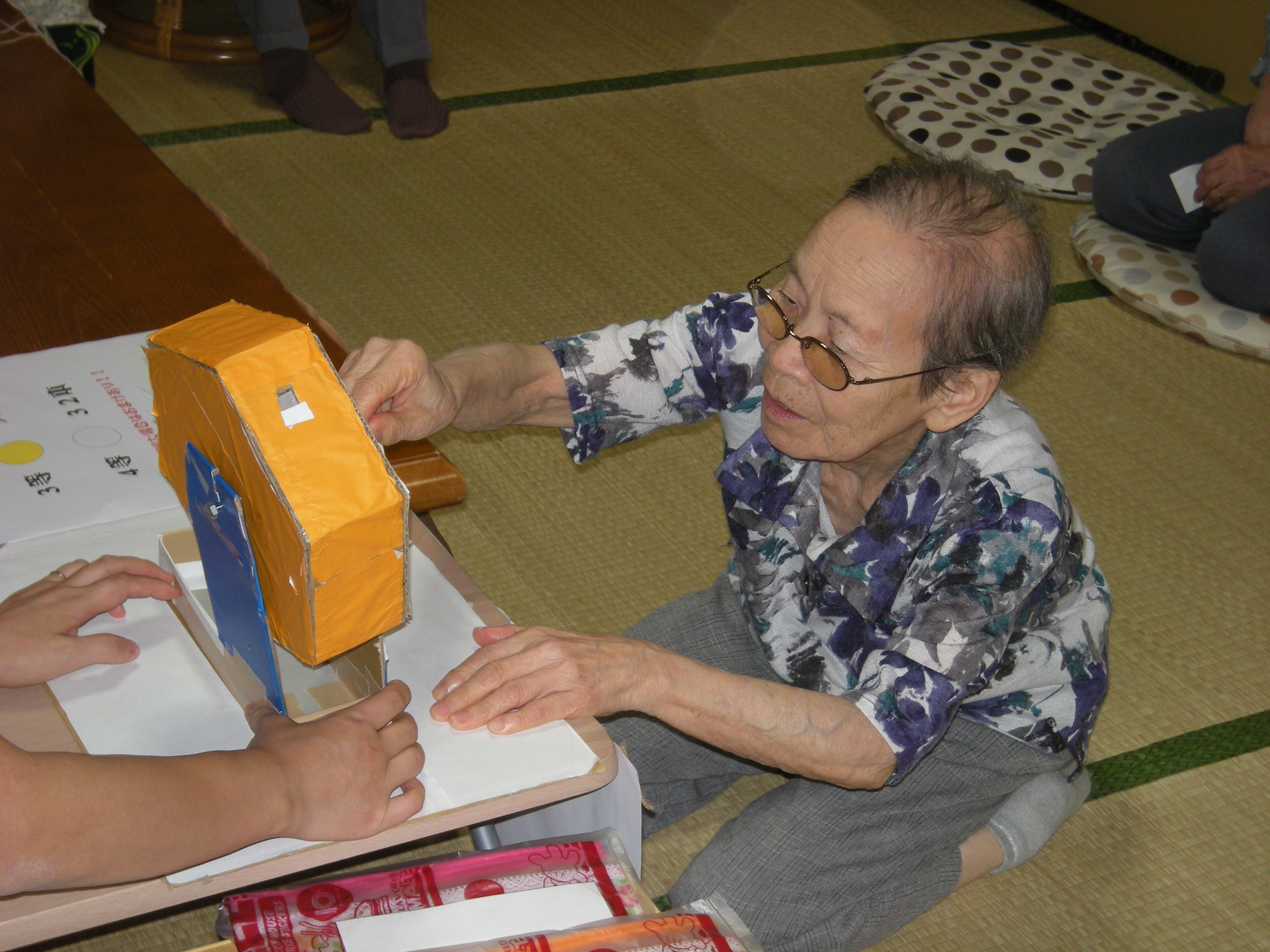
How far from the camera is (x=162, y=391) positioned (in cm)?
83

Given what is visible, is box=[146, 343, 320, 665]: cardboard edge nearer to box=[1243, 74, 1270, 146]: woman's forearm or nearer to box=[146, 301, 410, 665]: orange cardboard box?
box=[146, 301, 410, 665]: orange cardboard box

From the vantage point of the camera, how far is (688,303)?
2.53 m

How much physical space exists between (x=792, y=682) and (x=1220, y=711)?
30.8 inches

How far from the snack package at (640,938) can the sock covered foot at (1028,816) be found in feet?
2.03

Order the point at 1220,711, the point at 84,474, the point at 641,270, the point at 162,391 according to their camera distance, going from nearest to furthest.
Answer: the point at 162,391 < the point at 84,474 < the point at 1220,711 < the point at 641,270

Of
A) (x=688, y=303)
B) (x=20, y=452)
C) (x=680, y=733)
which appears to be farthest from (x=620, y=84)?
(x=20, y=452)

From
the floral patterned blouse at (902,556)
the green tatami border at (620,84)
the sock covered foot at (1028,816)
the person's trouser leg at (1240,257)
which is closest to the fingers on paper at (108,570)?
the floral patterned blouse at (902,556)

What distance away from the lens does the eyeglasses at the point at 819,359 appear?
108cm

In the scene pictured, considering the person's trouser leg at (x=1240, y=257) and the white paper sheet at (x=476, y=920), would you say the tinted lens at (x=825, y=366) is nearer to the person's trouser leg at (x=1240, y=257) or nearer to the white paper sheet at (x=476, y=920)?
the white paper sheet at (x=476, y=920)

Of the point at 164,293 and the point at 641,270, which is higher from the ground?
the point at 164,293

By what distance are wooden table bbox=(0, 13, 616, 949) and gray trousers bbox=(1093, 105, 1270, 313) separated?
201cm

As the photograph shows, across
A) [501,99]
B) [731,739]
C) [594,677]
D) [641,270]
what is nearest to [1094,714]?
[731,739]

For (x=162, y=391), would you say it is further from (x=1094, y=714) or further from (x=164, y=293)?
(x=1094, y=714)

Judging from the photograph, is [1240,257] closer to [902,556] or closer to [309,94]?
[902,556]
